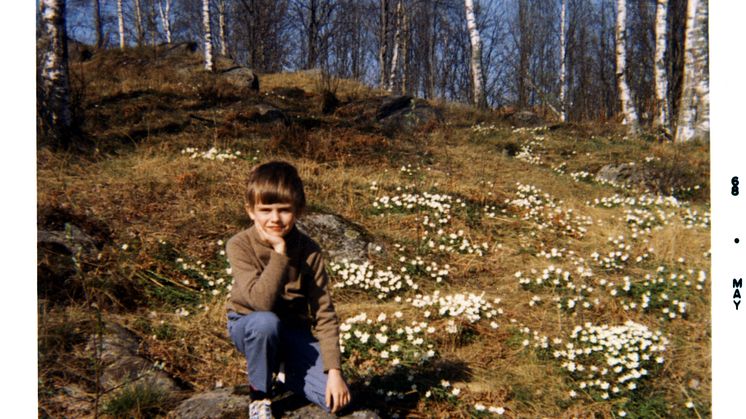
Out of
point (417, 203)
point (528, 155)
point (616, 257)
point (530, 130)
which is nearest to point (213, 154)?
point (417, 203)

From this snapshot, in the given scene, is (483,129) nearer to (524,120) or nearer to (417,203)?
(524,120)

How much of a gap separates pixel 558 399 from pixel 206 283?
11.9 ft

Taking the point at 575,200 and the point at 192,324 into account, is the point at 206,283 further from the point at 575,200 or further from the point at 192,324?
the point at 575,200

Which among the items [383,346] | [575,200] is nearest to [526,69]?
[575,200]

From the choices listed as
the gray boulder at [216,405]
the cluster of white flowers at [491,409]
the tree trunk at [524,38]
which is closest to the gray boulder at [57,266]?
the gray boulder at [216,405]

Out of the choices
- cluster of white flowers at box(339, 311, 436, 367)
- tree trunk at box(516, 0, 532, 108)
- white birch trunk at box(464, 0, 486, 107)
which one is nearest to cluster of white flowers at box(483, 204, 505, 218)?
cluster of white flowers at box(339, 311, 436, 367)

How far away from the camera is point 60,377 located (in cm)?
324

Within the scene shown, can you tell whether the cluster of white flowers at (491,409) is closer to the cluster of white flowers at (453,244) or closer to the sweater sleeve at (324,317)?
the sweater sleeve at (324,317)

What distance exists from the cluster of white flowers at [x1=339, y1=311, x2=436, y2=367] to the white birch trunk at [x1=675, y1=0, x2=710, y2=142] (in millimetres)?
11568

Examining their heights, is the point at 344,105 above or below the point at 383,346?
above

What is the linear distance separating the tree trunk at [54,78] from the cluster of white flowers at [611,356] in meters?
8.07

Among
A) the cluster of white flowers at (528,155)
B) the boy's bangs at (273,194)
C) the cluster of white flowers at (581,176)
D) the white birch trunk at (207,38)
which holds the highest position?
the white birch trunk at (207,38)

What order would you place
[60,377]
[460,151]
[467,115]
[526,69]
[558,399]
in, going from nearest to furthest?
[60,377], [558,399], [460,151], [467,115], [526,69]

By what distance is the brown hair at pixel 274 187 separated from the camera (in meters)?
2.67
